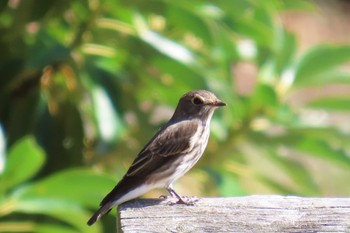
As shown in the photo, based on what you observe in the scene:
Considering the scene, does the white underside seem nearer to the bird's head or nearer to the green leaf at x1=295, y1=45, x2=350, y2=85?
the bird's head

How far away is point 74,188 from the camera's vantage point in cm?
616

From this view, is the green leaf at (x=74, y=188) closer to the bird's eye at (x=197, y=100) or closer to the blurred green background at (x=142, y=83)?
the blurred green background at (x=142, y=83)

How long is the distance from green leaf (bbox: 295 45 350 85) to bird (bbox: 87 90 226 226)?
2128 mm

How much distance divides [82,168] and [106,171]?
0.66 feet

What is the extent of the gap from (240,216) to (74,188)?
2449mm

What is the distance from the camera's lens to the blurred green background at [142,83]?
669cm

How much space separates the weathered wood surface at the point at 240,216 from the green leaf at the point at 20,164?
2.11 meters

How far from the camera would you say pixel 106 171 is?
7.11m

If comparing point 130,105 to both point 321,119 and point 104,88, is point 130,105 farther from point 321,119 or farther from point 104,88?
point 321,119

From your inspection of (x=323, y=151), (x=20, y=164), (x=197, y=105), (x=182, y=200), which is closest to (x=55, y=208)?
(x=20, y=164)

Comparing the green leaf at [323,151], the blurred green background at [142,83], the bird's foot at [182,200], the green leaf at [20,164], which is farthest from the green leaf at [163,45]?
the bird's foot at [182,200]

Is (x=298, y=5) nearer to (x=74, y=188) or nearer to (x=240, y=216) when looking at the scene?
(x=74, y=188)

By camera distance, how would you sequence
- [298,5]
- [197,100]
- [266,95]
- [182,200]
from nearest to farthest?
[182,200] → [197,100] → [266,95] → [298,5]

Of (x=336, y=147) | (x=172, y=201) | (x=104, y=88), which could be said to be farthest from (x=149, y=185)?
(x=336, y=147)
